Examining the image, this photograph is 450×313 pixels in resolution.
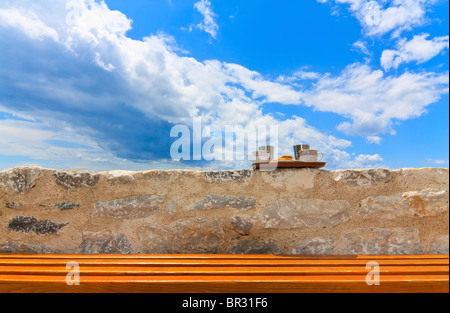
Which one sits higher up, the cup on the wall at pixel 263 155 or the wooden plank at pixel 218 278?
the cup on the wall at pixel 263 155

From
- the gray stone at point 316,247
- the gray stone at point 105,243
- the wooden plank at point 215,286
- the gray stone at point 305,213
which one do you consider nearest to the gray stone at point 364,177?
the gray stone at point 305,213

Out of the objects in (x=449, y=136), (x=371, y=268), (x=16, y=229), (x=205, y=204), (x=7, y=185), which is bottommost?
(x=371, y=268)

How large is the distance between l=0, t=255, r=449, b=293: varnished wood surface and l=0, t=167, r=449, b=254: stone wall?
0.96 ft

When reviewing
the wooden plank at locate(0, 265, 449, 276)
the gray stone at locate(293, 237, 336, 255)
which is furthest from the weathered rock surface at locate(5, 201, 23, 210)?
the gray stone at locate(293, 237, 336, 255)

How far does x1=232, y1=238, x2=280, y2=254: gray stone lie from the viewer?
1715 mm

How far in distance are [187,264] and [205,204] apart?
1.57ft

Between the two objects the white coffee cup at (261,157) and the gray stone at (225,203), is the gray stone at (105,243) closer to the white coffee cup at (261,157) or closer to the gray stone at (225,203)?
the gray stone at (225,203)

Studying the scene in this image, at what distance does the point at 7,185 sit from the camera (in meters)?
1.73

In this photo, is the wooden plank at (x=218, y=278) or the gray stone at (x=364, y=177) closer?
the wooden plank at (x=218, y=278)

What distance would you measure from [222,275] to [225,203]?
2.03ft

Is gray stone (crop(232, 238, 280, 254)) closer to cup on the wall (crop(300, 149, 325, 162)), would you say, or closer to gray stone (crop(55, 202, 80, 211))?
cup on the wall (crop(300, 149, 325, 162))

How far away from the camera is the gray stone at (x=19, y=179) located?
5.67 ft
